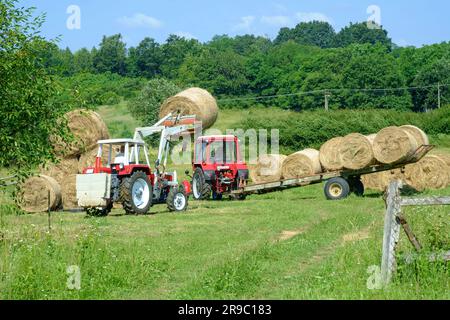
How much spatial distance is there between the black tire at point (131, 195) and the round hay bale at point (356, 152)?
255 inches

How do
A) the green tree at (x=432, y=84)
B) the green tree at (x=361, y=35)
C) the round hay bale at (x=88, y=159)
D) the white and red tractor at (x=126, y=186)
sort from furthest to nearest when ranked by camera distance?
the green tree at (x=361, y=35), the green tree at (x=432, y=84), the round hay bale at (x=88, y=159), the white and red tractor at (x=126, y=186)

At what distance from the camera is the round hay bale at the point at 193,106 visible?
1081 inches

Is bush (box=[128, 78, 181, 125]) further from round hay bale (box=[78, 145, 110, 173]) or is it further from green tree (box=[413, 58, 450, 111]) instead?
green tree (box=[413, 58, 450, 111])

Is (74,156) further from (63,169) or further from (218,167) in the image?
(218,167)

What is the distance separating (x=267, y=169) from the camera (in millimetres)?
26156

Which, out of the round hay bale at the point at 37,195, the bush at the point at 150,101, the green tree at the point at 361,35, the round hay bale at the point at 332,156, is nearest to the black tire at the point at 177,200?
the round hay bale at the point at 37,195

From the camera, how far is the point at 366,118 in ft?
134

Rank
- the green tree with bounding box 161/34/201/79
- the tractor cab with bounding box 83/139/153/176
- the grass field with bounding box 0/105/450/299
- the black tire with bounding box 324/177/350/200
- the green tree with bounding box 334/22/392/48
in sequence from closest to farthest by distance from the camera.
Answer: the grass field with bounding box 0/105/450/299
the tractor cab with bounding box 83/139/153/176
the black tire with bounding box 324/177/350/200
the green tree with bounding box 161/34/201/79
the green tree with bounding box 334/22/392/48

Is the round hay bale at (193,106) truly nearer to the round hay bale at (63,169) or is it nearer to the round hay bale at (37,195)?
the round hay bale at (63,169)

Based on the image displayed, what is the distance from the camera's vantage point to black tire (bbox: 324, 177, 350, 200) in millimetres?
22750

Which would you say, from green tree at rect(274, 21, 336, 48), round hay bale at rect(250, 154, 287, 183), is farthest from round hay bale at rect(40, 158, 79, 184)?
green tree at rect(274, 21, 336, 48)

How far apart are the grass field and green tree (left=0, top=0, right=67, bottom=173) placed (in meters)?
0.90

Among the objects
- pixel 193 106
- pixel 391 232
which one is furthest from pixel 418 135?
pixel 391 232

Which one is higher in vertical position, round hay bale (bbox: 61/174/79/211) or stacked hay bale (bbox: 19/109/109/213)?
stacked hay bale (bbox: 19/109/109/213)
